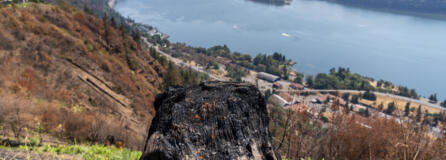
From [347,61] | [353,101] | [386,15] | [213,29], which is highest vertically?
[386,15]

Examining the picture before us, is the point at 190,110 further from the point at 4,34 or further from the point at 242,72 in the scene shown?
the point at 242,72

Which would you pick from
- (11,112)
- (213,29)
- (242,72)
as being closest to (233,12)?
(213,29)

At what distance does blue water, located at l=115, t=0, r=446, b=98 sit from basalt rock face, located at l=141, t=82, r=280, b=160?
6742 cm

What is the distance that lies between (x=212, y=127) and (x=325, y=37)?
9802 cm

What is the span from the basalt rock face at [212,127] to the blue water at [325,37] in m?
67.4

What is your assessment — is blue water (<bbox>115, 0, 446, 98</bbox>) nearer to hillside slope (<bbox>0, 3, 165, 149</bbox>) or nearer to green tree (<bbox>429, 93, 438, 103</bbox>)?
green tree (<bbox>429, 93, 438, 103</bbox>)

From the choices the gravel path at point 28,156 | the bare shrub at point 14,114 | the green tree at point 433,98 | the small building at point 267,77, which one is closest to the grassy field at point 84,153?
the gravel path at point 28,156

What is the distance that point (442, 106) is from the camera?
71375 millimetres

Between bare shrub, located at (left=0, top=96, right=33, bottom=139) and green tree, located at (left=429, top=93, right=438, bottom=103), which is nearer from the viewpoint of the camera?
bare shrub, located at (left=0, top=96, right=33, bottom=139)

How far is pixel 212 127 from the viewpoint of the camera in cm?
302

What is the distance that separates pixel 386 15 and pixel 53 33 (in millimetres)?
148555

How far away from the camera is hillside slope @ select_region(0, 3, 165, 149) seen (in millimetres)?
7754

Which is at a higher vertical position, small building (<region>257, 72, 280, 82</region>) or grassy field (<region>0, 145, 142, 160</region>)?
small building (<region>257, 72, 280, 82</region>)

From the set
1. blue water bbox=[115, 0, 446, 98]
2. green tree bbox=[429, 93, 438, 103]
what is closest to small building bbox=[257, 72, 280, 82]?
blue water bbox=[115, 0, 446, 98]
